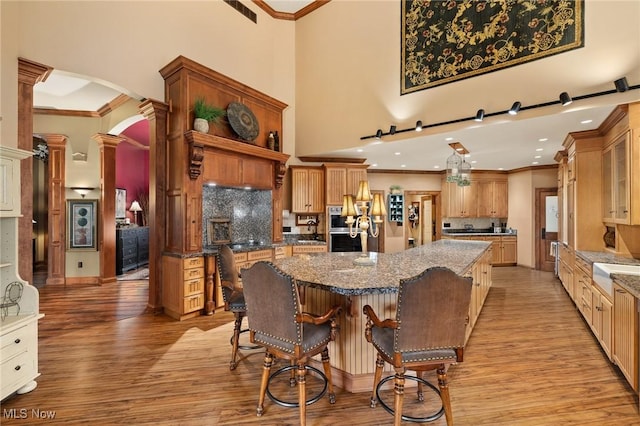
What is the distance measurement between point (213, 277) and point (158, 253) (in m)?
0.82

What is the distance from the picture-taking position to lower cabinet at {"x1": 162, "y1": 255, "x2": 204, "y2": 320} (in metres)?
3.91

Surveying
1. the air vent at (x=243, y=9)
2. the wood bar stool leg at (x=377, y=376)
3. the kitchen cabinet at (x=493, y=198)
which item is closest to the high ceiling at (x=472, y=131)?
the air vent at (x=243, y=9)

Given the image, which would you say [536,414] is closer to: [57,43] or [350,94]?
[350,94]

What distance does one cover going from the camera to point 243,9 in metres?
5.51

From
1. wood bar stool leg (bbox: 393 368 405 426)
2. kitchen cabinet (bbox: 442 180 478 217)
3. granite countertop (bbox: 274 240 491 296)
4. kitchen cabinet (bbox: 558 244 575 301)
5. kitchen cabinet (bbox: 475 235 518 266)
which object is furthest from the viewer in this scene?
kitchen cabinet (bbox: 442 180 478 217)

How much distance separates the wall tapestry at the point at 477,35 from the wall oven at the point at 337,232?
2563 millimetres

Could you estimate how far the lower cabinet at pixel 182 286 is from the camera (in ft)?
12.8

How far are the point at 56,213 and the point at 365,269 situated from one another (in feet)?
20.6

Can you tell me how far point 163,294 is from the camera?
420cm

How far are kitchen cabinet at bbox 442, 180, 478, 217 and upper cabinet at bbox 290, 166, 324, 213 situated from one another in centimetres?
392

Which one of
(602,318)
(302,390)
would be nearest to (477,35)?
(602,318)

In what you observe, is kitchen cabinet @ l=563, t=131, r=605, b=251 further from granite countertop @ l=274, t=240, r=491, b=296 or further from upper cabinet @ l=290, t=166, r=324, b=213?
upper cabinet @ l=290, t=166, r=324, b=213

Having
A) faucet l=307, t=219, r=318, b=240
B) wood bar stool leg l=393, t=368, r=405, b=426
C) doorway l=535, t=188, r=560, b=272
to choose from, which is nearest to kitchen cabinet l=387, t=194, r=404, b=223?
faucet l=307, t=219, r=318, b=240

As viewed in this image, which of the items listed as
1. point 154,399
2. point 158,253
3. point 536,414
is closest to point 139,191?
point 158,253
